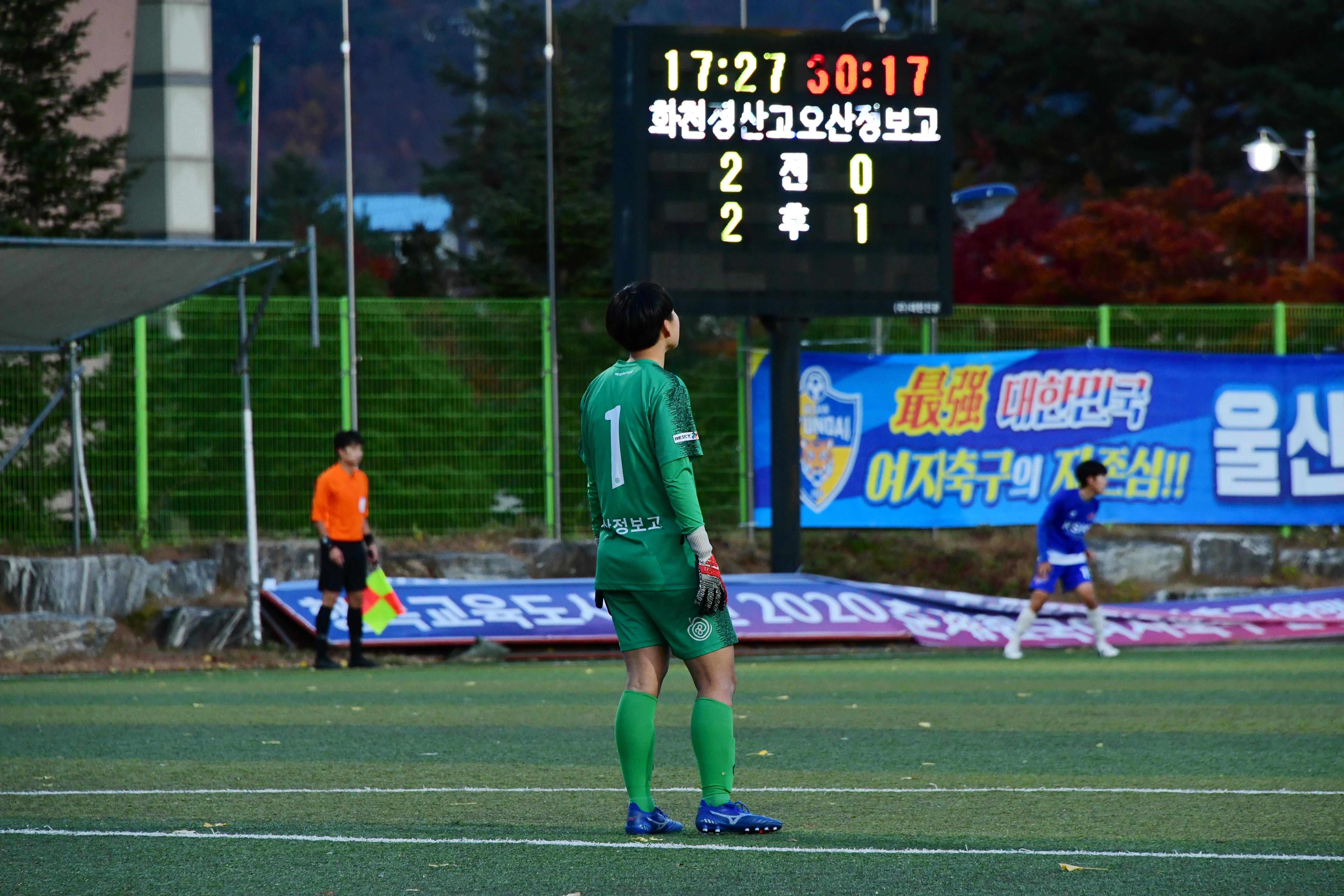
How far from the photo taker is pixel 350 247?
16719 millimetres

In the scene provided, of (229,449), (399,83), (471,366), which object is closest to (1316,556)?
(471,366)

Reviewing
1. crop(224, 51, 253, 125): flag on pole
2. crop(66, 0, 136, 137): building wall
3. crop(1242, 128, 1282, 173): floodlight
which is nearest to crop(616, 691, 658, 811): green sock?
crop(224, 51, 253, 125): flag on pole

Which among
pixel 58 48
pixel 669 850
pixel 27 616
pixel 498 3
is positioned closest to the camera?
pixel 669 850

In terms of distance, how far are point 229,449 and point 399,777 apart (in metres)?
9.62

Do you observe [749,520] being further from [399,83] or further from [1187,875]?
[399,83]

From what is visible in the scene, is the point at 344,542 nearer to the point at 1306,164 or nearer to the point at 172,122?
the point at 172,122

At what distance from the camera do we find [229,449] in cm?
1606

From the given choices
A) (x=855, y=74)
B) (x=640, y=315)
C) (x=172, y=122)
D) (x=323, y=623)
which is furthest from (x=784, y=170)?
(x=172, y=122)

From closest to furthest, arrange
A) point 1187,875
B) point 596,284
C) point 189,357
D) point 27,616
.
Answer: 1. point 1187,875
2. point 27,616
3. point 189,357
4. point 596,284

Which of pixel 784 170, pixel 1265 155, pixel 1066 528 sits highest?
pixel 1265 155

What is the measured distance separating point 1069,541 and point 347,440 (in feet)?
20.0

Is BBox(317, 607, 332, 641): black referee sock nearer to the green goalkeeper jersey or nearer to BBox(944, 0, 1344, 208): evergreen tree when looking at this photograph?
the green goalkeeper jersey

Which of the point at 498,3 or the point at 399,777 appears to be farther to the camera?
the point at 498,3

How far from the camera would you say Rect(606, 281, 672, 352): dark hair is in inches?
215
